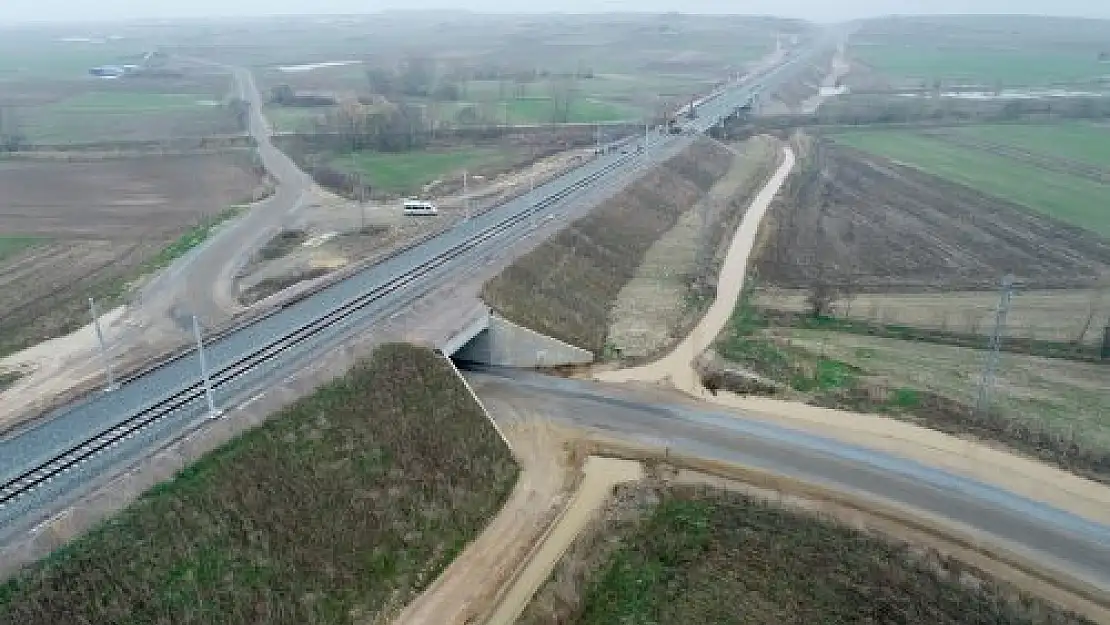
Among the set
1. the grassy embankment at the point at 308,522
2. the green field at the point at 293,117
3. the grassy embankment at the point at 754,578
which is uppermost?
the grassy embankment at the point at 308,522

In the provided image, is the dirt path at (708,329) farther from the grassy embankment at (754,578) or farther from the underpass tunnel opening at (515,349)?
the grassy embankment at (754,578)

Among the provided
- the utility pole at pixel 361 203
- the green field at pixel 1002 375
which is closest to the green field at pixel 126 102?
the utility pole at pixel 361 203

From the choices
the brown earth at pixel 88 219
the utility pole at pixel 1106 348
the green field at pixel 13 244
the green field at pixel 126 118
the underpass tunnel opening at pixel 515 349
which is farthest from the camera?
the green field at pixel 126 118

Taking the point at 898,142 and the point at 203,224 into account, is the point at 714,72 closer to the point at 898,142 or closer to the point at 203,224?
the point at 898,142

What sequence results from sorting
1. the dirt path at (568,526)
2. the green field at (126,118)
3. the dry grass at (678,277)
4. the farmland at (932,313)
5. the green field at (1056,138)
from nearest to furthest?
the dirt path at (568,526)
the farmland at (932,313)
the dry grass at (678,277)
the green field at (1056,138)
the green field at (126,118)

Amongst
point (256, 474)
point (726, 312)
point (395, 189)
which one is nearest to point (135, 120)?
point (395, 189)

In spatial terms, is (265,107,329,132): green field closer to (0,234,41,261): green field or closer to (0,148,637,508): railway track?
(0,234,41,261): green field
